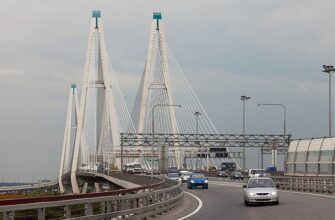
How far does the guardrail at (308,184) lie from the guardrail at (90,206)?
69.5 feet

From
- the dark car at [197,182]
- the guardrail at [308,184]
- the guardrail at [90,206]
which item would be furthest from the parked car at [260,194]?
the dark car at [197,182]

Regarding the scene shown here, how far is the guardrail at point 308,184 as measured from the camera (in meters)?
53.3

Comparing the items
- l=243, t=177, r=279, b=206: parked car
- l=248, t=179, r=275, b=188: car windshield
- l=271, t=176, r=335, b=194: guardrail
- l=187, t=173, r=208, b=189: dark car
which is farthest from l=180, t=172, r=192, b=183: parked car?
l=243, t=177, r=279, b=206: parked car

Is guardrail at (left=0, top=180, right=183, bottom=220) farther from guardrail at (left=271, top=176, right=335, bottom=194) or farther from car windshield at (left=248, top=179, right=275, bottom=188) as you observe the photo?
guardrail at (left=271, top=176, right=335, bottom=194)

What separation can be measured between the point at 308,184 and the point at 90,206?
1617 inches

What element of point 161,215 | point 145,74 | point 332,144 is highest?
point 145,74

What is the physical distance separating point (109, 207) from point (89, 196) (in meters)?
1.14

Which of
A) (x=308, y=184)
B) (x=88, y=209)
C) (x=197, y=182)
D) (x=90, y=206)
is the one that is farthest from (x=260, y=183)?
(x=197, y=182)

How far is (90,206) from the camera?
19.8 meters

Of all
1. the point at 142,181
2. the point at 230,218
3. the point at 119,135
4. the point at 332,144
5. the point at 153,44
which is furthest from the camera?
the point at 119,135

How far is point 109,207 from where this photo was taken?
22.0m

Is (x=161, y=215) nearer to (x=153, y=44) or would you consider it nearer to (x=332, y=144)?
(x=332, y=144)

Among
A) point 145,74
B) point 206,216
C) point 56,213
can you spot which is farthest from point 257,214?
point 145,74

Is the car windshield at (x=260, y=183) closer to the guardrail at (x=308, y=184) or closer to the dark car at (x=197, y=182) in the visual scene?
the guardrail at (x=308, y=184)
